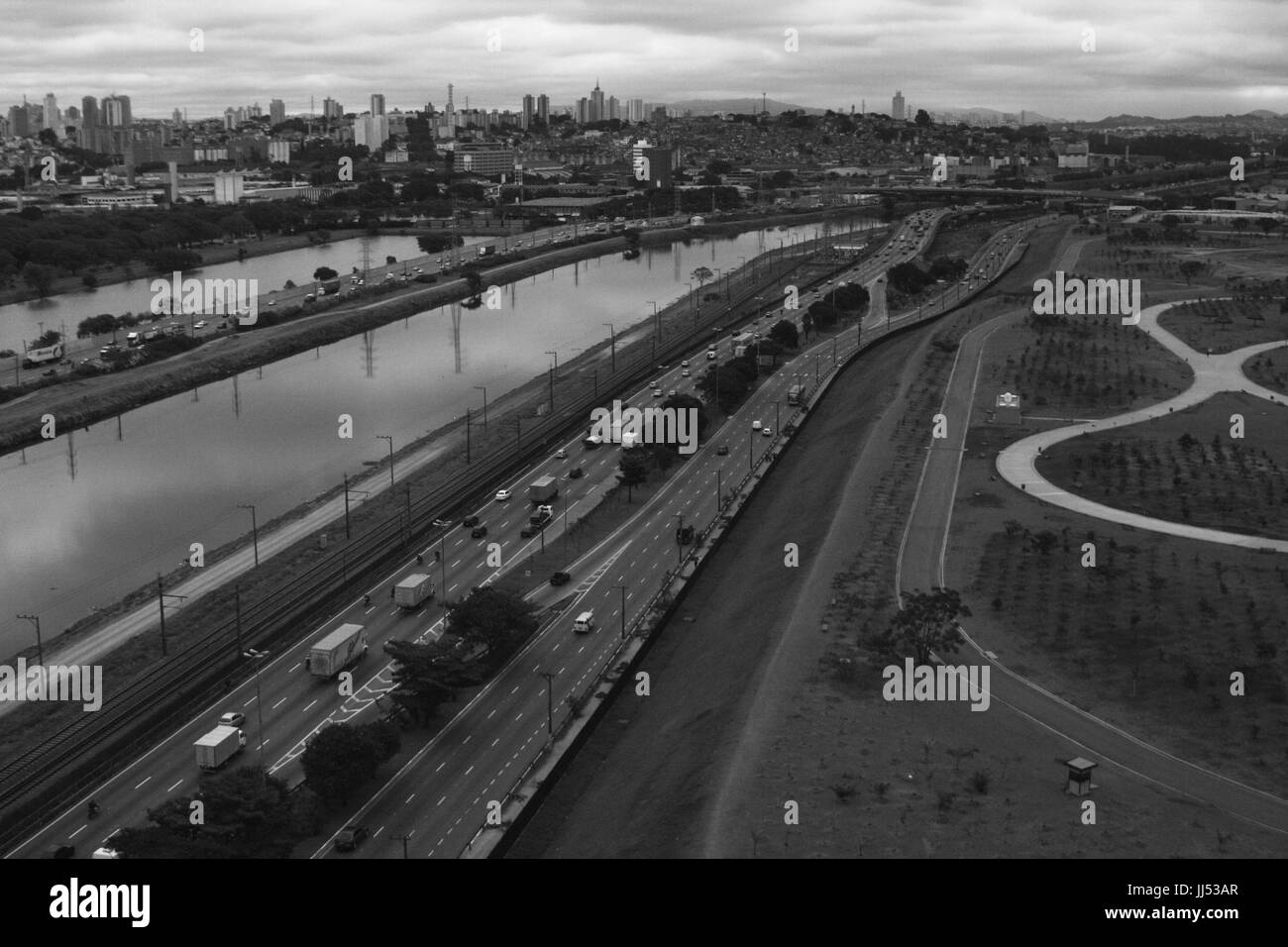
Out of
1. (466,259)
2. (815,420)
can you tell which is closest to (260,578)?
(815,420)

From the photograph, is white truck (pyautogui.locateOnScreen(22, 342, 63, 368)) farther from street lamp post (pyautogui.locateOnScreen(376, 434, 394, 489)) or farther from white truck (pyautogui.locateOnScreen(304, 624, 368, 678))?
white truck (pyautogui.locateOnScreen(304, 624, 368, 678))

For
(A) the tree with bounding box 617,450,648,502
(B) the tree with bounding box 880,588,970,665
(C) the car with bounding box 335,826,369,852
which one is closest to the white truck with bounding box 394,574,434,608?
(C) the car with bounding box 335,826,369,852

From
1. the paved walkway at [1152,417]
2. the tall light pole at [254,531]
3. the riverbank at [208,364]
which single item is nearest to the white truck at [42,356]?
the riverbank at [208,364]

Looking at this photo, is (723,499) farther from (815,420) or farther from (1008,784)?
(1008,784)

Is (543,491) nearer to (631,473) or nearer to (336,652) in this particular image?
(631,473)

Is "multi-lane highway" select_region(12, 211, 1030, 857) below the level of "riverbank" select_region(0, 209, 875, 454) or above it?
below

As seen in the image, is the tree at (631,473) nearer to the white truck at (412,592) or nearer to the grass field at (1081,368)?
the white truck at (412,592)

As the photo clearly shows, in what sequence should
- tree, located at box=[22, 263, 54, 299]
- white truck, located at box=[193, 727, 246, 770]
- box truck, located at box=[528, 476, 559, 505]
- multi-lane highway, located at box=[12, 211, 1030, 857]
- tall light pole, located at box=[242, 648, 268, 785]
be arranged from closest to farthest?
multi-lane highway, located at box=[12, 211, 1030, 857], white truck, located at box=[193, 727, 246, 770], tall light pole, located at box=[242, 648, 268, 785], box truck, located at box=[528, 476, 559, 505], tree, located at box=[22, 263, 54, 299]

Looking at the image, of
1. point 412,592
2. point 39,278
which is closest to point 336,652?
point 412,592
